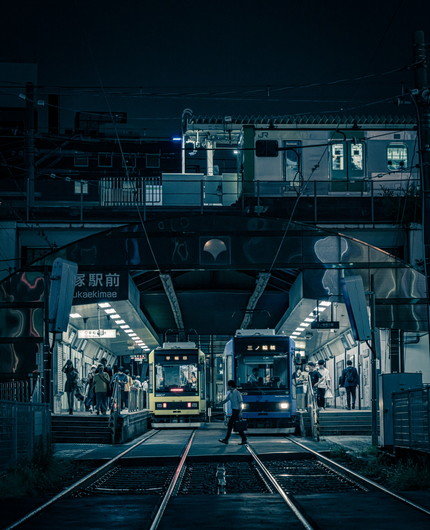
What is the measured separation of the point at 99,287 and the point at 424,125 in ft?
47.9

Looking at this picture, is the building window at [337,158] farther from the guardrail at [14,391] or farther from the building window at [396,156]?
the guardrail at [14,391]

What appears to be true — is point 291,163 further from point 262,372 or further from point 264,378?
point 264,378

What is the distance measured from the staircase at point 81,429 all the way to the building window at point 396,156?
25882 millimetres

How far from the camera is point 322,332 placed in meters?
47.7

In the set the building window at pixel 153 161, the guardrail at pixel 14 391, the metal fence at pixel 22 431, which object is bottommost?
the metal fence at pixel 22 431

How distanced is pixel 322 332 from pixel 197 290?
884cm

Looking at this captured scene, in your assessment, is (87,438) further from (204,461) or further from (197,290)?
(197,290)

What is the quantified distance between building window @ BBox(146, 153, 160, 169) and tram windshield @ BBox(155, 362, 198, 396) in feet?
145

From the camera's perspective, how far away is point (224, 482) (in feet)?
55.9

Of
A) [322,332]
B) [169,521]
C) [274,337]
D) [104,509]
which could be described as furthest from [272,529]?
[322,332]

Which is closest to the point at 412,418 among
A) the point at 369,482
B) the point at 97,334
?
the point at 369,482

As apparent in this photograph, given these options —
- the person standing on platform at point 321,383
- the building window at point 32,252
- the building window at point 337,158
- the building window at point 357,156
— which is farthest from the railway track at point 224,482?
the building window at point 357,156

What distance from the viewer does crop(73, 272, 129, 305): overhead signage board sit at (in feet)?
105

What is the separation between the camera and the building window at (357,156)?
48.3m
